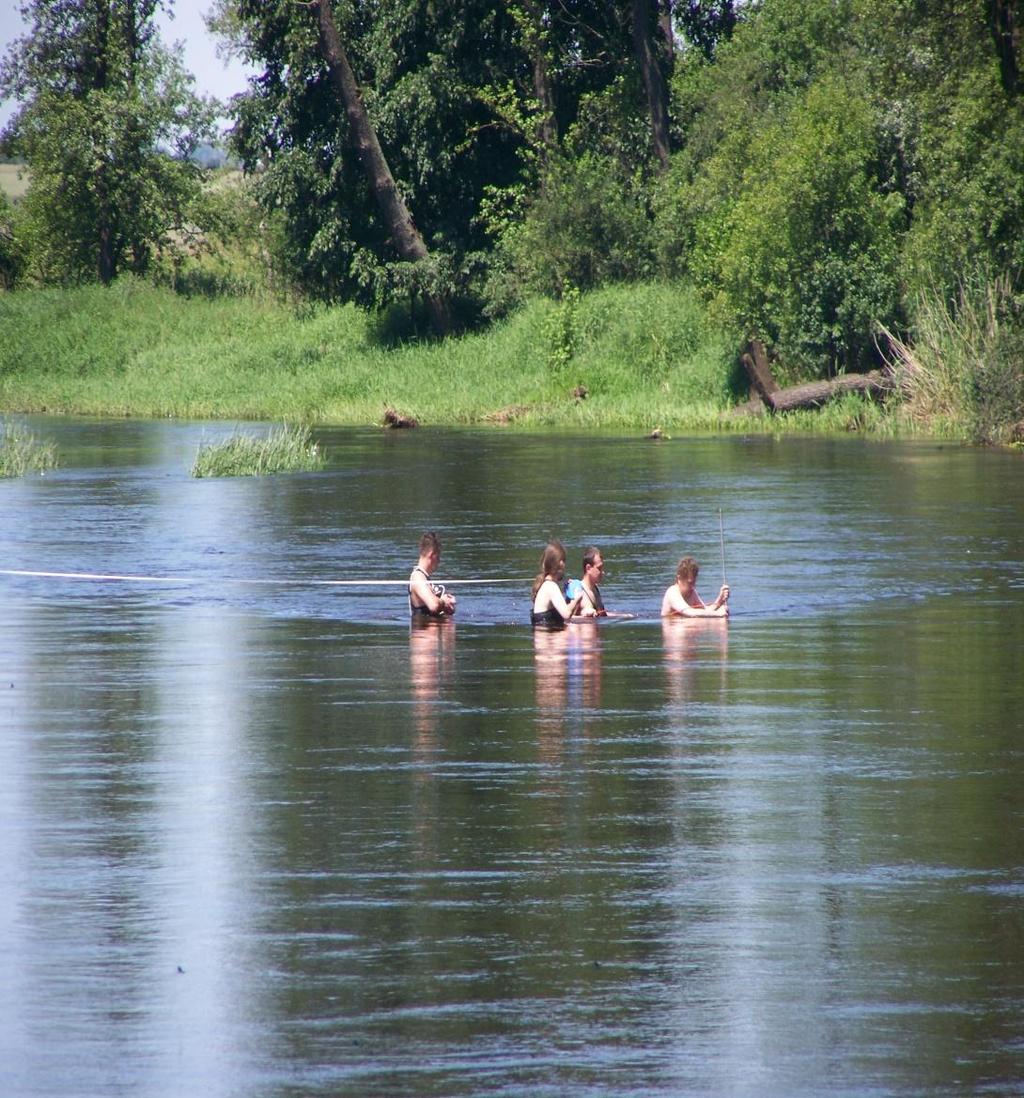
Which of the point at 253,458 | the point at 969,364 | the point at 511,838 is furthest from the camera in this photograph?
the point at 969,364

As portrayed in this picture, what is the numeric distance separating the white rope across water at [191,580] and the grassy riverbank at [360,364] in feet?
86.9

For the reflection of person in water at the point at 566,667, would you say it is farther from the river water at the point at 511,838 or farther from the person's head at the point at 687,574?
the person's head at the point at 687,574

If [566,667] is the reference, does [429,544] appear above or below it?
above

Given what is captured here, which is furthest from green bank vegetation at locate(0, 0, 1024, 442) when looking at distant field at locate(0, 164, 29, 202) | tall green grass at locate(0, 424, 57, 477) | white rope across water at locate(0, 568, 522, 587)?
distant field at locate(0, 164, 29, 202)

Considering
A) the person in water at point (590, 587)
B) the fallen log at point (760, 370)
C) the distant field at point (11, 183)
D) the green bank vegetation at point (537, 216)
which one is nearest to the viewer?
the person in water at point (590, 587)

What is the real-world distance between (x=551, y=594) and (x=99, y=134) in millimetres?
57660

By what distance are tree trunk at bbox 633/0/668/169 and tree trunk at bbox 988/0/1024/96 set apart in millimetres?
19480

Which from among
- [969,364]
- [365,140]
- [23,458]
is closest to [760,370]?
[969,364]

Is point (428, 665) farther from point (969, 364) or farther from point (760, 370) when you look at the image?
point (760, 370)

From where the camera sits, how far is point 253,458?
39.8 meters

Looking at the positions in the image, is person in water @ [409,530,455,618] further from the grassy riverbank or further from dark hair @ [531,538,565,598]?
the grassy riverbank

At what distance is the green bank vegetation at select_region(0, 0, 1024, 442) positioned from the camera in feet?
152

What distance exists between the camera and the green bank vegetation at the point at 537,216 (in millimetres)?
46250

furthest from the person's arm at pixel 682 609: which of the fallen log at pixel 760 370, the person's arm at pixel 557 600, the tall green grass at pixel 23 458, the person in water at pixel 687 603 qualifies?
the fallen log at pixel 760 370
